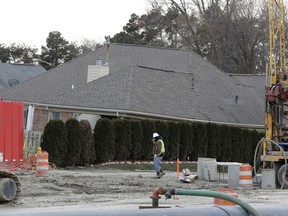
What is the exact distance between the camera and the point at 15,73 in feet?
219

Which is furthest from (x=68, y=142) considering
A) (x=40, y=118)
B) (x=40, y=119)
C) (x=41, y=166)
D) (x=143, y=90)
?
(x=143, y=90)

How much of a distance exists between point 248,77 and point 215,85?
23.7 ft

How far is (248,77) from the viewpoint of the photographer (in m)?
53.9

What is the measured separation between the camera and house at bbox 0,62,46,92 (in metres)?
63.5

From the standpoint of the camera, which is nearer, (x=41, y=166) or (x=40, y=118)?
(x=41, y=166)

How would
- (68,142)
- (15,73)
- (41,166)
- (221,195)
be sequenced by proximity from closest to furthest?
(221,195) < (41,166) < (68,142) < (15,73)

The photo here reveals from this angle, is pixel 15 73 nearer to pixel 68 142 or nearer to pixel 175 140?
pixel 175 140

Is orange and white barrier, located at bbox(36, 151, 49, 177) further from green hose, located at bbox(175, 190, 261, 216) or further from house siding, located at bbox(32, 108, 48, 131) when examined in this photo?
green hose, located at bbox(175, 190, 261, 216)

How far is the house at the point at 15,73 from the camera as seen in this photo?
63537 mm

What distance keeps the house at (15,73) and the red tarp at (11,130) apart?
38.5 metres

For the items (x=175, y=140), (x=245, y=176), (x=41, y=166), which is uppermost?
(x=175, y=140)

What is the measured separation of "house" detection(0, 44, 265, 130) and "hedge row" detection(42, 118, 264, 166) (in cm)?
163

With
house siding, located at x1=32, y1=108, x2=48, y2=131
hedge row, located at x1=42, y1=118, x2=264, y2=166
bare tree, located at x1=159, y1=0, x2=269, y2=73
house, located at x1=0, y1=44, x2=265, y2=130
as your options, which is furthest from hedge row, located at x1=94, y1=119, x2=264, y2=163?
bare tree, located at x1=159, y1=0, x2=269, y2=73

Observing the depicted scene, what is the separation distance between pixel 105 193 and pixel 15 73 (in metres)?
47.8
